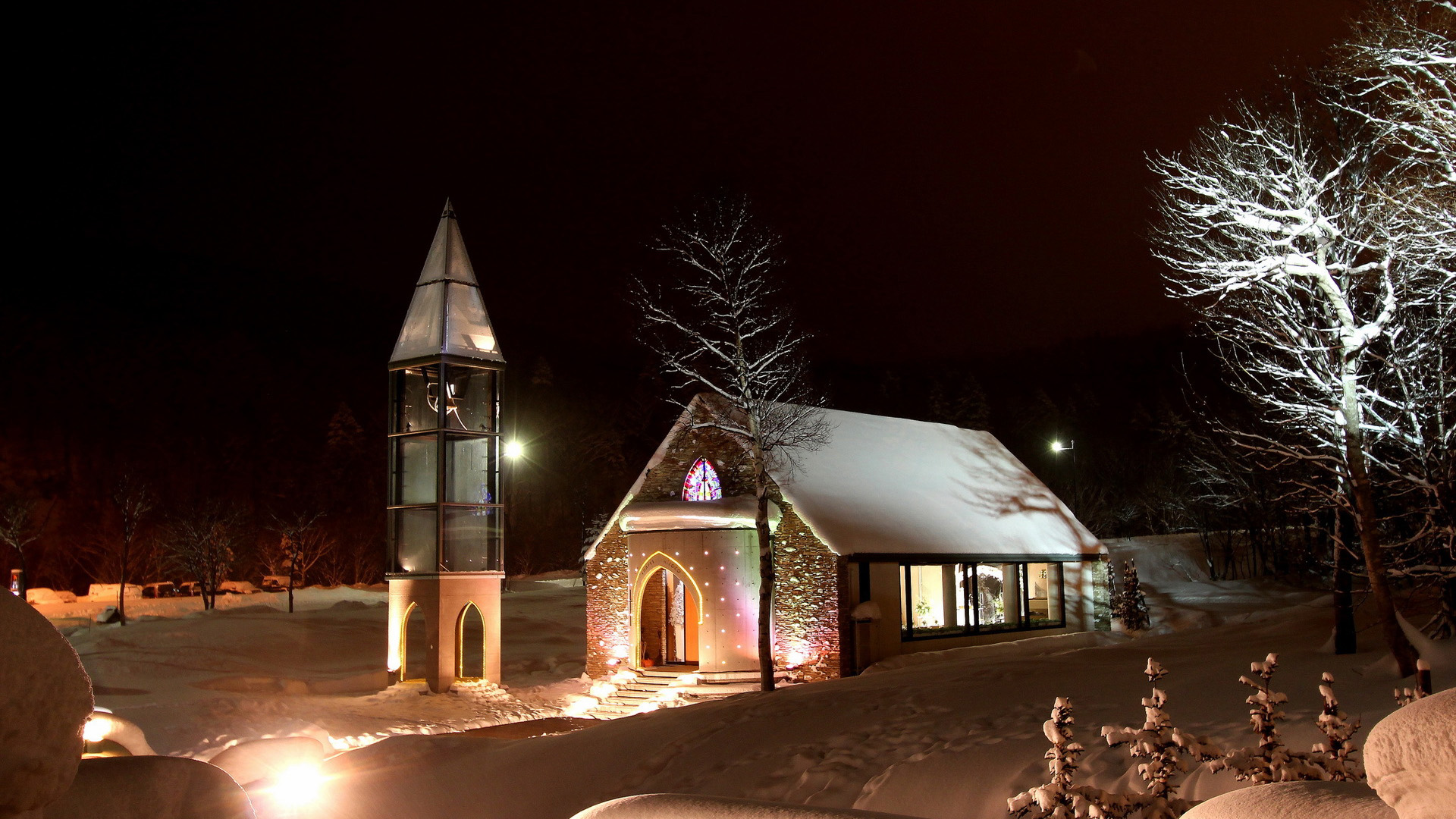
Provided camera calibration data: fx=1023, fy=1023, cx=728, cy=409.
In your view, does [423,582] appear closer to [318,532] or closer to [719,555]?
[719,555]

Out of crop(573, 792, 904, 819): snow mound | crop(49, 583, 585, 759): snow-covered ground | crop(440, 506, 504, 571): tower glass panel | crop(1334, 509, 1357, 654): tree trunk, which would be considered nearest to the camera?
crop(573, 792, 904, 819): snow mound

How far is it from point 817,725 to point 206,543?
3124cm

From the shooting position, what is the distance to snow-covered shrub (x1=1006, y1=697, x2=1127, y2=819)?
5.28m

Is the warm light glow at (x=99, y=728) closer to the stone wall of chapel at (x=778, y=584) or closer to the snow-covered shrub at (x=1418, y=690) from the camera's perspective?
the snow-covered shrub at (x=1418, y=690)

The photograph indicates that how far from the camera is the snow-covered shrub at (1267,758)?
538 cm

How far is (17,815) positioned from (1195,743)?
18.4 ft

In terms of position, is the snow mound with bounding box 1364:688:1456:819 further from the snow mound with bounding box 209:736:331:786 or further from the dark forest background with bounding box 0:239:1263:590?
the dark forest background with bounding box 0:239:1263:590

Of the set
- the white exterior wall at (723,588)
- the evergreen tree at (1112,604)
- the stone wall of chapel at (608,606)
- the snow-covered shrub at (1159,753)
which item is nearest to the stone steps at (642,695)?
the white exterior wall at (723,588)

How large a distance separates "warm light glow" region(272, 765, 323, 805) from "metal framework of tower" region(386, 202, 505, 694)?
987cm

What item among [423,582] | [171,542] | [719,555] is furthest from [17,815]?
[171,542]

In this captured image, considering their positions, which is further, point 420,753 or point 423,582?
point 423,582

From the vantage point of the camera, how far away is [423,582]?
64.9ft

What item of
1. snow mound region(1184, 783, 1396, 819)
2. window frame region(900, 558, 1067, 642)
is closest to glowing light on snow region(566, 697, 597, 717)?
window frame region(900, 558, 1067, 642)

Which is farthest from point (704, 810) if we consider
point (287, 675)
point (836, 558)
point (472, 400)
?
point (287, 675)
